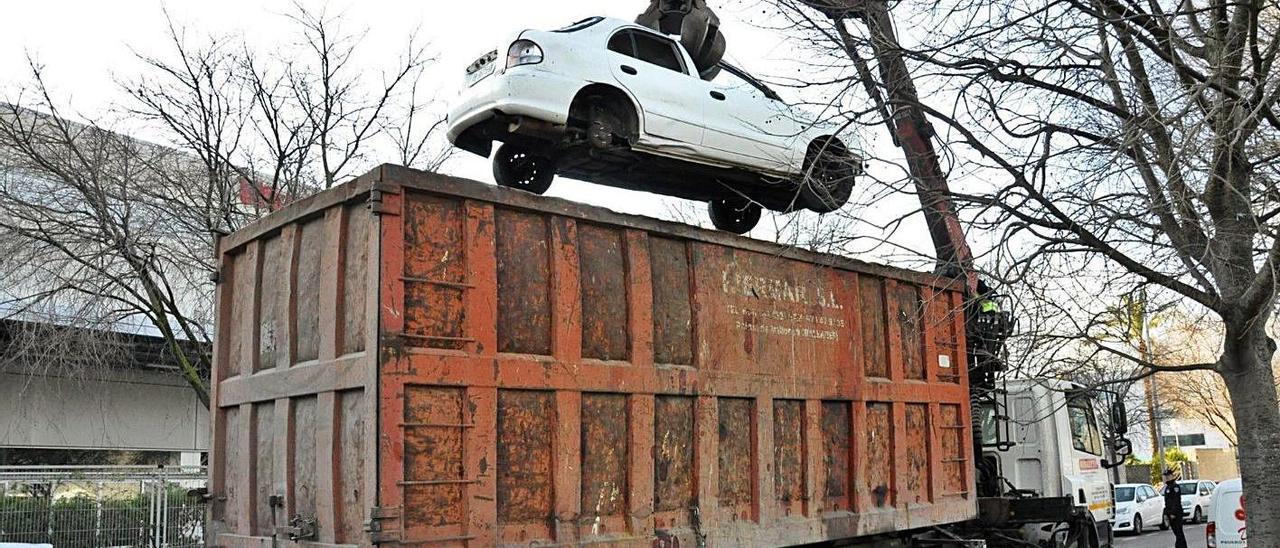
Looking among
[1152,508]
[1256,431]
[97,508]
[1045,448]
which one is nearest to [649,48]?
[1256,431]

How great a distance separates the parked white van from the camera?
12.1 meters

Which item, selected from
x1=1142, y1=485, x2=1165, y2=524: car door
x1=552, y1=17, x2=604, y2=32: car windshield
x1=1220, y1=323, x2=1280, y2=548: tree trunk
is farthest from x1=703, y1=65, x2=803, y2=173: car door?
x1=1142, y1=485, x2=1165, y2=524: car door

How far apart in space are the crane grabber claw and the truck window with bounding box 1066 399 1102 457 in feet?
17.6

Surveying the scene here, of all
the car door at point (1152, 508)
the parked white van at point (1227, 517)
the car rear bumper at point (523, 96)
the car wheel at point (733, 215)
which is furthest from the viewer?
the car door at point (1152, 508)

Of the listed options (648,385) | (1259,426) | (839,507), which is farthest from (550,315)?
(1259,426)

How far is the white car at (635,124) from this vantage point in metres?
7.54

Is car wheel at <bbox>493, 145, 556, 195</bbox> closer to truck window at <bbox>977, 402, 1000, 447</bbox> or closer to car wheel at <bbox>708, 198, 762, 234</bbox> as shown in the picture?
car wheel at <bbox>708, 198, 762, 234</bbox>

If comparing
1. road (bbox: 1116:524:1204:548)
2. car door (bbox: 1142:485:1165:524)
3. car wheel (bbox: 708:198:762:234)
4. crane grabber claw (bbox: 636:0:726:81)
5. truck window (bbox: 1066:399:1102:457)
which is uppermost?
crane grabber claw (bbox: 636:0:726:81)

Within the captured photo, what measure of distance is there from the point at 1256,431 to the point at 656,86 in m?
5.02

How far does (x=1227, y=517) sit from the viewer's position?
12.3m

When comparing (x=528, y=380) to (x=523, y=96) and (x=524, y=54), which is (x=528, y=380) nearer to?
(x=523, y=96)

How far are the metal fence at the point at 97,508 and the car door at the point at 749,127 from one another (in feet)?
29.0

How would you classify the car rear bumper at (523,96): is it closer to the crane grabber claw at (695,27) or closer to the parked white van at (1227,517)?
the crane grabber claw at (695,27)

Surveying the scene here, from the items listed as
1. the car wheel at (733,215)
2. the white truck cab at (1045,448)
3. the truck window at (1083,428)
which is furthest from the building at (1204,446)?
the car wheel at (733,215)
